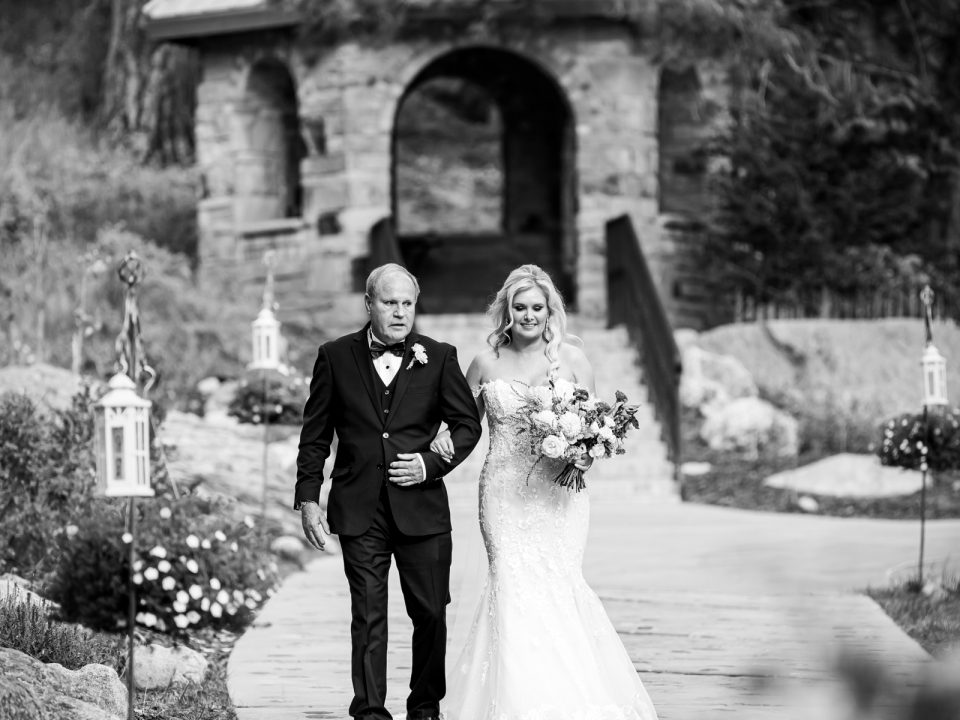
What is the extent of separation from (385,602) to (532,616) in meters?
0.51

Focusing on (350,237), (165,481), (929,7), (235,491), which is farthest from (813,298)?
(165,481)

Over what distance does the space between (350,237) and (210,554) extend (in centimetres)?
973

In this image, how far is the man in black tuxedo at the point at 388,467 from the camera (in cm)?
515

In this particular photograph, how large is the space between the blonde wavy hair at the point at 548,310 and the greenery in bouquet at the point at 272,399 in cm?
660

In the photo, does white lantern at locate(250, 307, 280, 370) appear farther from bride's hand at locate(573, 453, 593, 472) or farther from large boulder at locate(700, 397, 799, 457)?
large boulder at locate(700, 397, 799, 457)

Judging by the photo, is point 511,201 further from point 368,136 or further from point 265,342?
point 265,342

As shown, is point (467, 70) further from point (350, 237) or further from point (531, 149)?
point (350, 237)

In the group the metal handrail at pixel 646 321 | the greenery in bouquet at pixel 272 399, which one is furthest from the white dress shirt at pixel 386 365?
the metal handrail at pixel 646 321

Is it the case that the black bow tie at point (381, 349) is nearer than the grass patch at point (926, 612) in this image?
Yes

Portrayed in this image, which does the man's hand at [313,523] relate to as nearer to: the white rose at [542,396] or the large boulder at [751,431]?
the white rose at [542,396]

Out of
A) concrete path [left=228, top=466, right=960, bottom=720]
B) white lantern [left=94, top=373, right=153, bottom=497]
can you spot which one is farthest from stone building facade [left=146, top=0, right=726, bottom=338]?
white lantern [left=94, top=373, right=153, bottom=497]

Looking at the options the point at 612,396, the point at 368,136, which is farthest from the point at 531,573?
the point at 368,136

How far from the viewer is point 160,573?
23.2 ft

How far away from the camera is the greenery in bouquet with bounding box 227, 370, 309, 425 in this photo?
1242 centimetres
